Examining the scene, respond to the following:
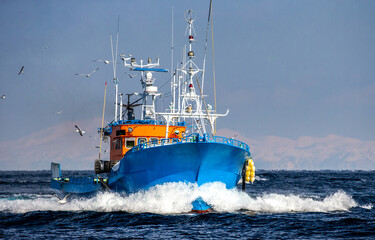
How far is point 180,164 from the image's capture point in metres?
25.7

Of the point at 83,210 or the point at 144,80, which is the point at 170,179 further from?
the point at 144,80

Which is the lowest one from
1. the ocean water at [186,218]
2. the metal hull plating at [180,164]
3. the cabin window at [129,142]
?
the ocean water at [186,218]

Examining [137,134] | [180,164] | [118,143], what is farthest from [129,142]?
[180,164]

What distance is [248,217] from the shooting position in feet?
81.2

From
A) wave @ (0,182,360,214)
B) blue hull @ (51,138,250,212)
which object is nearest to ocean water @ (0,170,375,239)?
wave @ (0,182,360,214)

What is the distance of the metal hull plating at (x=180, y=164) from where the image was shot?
83.4 feet

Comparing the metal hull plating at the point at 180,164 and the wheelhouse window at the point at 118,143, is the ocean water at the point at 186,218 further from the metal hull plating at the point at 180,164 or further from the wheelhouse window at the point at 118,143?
the wheelhouse window at the point at 118,143

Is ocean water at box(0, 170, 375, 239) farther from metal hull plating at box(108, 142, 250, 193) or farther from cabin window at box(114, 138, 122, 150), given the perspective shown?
cabin window at box(114, 138, 122, 150)

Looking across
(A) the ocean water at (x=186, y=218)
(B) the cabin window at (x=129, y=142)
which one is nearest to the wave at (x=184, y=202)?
(A) the ocean water at (x=186, y=218)

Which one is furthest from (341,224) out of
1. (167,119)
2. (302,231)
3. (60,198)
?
(60,198)

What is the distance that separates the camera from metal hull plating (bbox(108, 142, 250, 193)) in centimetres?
2541

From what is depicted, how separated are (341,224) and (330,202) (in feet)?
31.8

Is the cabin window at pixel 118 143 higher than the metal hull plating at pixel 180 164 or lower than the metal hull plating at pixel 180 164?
higher

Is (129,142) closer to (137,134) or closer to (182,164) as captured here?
(137,134)
